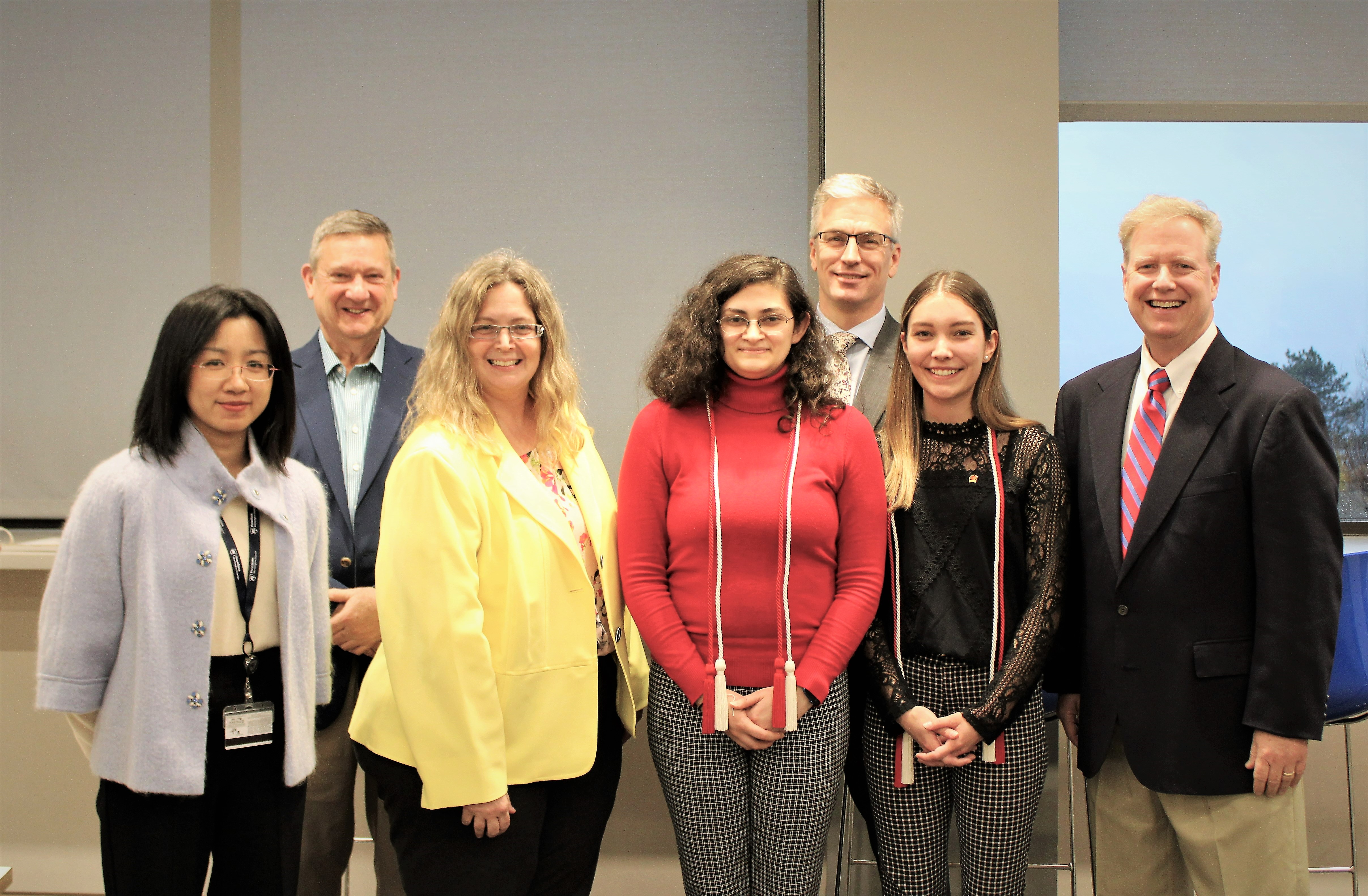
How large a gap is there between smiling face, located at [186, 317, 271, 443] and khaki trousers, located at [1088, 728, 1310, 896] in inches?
78.9

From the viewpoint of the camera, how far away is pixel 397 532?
1.70m

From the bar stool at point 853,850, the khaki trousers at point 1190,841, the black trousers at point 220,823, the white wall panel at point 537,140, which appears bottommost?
the bar stool at point 853,850

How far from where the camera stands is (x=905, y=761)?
187 cm

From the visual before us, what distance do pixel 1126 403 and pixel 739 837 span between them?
1.34 metres

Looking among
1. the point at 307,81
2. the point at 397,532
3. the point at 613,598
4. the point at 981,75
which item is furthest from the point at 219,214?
the point at 981,75

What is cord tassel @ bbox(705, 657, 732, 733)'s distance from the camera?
5.72 ft

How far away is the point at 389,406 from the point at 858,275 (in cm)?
133

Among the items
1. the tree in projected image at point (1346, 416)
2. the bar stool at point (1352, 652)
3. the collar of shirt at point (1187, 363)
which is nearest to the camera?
the collar of shirt at point (1187, 363)

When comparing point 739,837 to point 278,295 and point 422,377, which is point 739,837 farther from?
point 278,295

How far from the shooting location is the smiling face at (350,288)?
7.76ft

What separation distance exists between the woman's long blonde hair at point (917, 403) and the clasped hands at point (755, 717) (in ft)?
1.65

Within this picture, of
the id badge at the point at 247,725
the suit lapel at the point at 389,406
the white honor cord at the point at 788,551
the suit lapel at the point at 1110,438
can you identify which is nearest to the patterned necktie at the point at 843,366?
the white honor cord at the point at 788,551

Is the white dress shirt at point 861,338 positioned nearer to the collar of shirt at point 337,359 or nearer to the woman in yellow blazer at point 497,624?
the woman in yellow blazer at point 497,624

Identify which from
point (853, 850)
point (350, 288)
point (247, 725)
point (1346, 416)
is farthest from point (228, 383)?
point (1346, 416)
